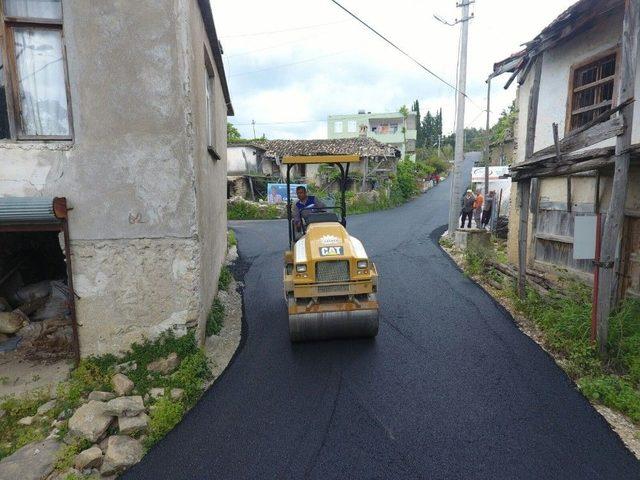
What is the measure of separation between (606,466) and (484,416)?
104cm

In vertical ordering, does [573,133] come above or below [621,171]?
above

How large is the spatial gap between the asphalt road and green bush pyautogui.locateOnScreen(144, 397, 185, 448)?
0.12 meters

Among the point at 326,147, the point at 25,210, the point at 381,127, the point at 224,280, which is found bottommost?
the point at 224,280

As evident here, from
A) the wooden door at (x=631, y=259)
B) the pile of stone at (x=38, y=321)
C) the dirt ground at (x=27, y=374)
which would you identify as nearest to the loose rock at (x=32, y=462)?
the dirt ground at (x=27, y=374)

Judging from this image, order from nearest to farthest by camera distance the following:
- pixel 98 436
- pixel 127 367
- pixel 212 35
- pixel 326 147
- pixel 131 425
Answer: pixel 98 436 → pixel 131 425 → pixel 127 367 → pixel 212 35 → pixel 326 147

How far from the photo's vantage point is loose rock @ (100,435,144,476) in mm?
3529

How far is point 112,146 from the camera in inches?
190

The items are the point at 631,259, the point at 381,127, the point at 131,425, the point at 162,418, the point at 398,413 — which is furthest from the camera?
the point at 381,127

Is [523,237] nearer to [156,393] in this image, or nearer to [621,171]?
[621,171]

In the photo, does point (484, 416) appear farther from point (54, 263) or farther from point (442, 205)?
point (442, 205)

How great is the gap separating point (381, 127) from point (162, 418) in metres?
46.7

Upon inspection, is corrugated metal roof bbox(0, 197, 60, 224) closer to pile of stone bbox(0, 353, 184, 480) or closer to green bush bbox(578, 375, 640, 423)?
pile of stone bbox(0, 353, 184, 480)

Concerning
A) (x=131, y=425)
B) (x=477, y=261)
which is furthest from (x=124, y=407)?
(x=477, y=261)

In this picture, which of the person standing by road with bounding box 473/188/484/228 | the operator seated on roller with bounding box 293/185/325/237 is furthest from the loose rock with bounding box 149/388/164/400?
the person standing by road with bounding box 473/188/484/228
